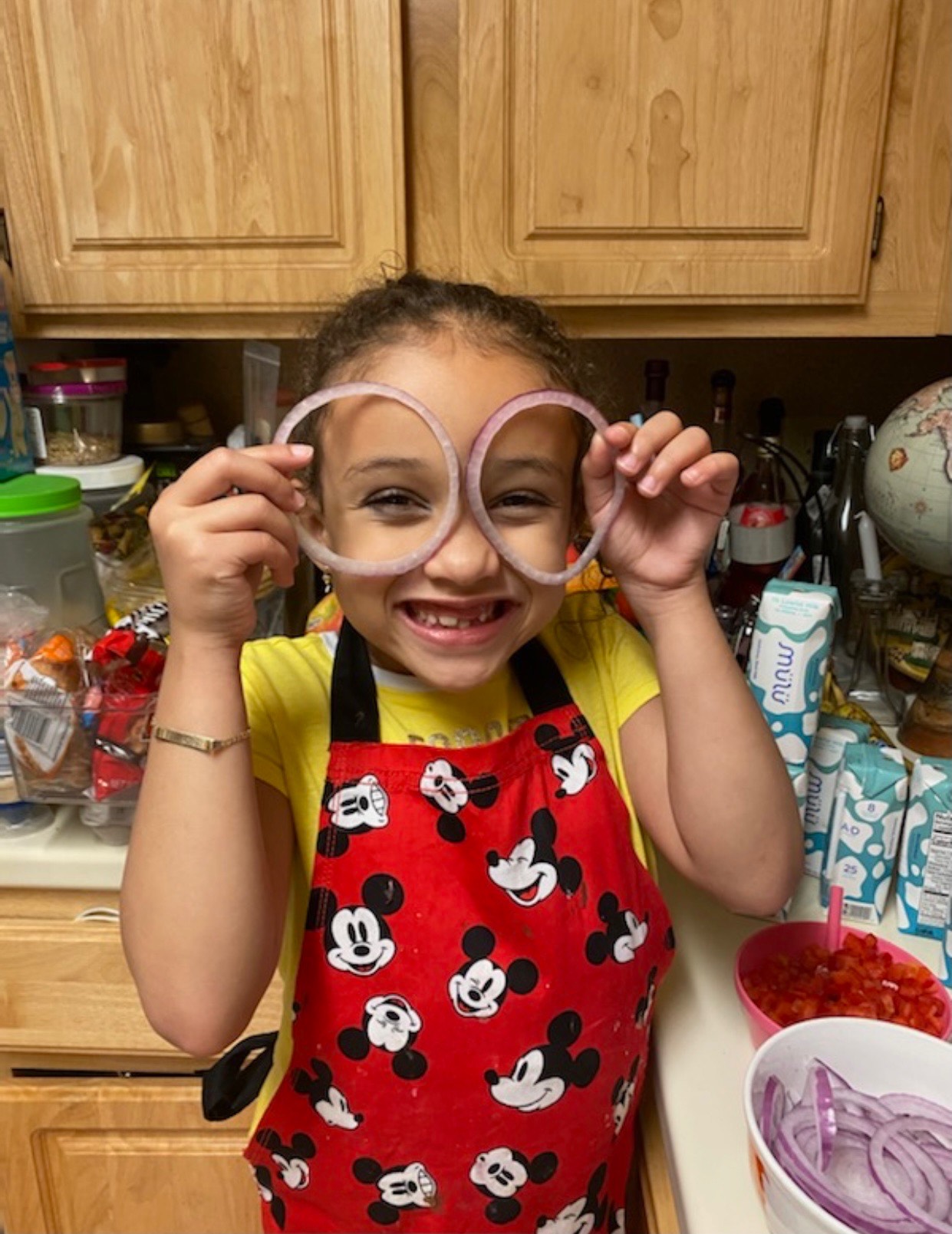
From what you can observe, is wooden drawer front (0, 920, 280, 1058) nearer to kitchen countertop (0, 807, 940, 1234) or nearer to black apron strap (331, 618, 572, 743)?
kitchen countertop (0, 807, 940, 1234)

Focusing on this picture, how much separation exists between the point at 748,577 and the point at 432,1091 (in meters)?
0.76

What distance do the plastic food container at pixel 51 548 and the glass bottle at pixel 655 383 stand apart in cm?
74

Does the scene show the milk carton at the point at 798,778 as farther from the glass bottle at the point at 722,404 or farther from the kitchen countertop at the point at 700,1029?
the glass bottle at the point at 722,404

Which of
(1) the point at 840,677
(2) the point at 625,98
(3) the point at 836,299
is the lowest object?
(1) the point at 840,677

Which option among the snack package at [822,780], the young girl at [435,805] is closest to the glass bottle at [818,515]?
the snack package at [822,780]

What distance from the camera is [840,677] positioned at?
1.18 m

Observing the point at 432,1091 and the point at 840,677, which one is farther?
the point at 840,677

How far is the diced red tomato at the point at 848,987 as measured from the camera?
0.65 meters

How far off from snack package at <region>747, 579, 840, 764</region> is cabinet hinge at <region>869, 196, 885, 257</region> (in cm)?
54

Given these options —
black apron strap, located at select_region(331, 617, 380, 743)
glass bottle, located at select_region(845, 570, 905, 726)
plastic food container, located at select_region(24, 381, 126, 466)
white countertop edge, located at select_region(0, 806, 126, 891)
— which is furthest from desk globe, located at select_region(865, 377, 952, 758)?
plastic food container, located at select_region(24, 381, 126, 466)

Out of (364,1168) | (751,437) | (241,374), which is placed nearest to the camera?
(364,1168)

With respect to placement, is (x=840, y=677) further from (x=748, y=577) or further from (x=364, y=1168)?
(x=364, y=1168)

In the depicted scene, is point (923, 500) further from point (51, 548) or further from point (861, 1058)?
point (51, 548)

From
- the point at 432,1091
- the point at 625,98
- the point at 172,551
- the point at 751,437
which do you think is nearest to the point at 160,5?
the point at 625,98
